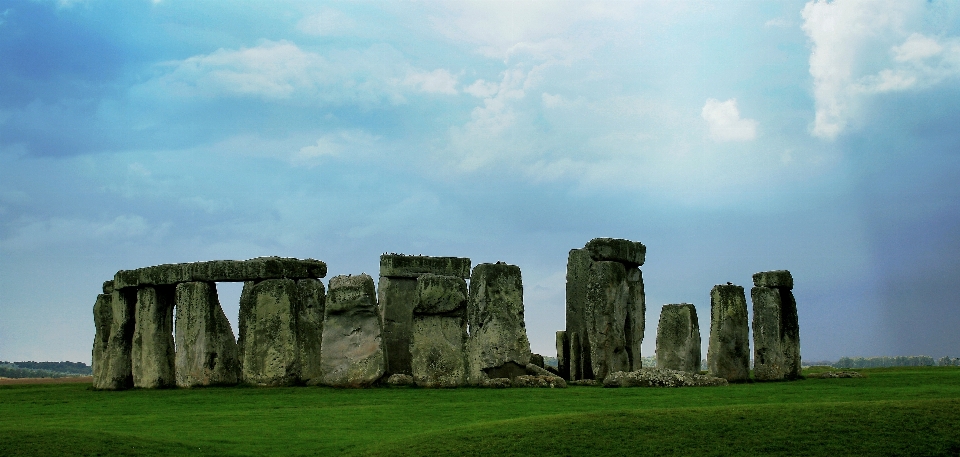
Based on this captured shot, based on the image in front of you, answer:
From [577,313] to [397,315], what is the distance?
15.3 ft

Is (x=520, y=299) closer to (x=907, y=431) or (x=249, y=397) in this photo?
(x=249, y=397)

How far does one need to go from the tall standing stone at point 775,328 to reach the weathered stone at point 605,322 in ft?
10.0

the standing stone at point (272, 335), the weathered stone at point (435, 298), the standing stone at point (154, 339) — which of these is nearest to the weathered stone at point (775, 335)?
the weathered stone at point (435, 298)

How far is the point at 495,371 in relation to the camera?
19750mm

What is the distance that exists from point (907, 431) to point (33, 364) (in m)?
64.2

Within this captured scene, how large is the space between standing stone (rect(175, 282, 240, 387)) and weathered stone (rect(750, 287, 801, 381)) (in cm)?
1176

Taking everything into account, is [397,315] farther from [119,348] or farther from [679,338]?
[679,338]

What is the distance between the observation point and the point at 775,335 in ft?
73.2

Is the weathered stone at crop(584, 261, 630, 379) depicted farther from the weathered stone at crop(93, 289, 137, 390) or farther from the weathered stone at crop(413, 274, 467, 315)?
the weathered stone at crop(93, 289, 137, 390)

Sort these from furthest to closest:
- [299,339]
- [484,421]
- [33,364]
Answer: [33,364]
[299,339]
[484,421]

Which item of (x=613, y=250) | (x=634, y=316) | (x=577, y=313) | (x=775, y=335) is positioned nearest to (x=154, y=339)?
(x=577, y=313)

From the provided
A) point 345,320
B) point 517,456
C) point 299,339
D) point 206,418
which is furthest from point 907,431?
point 299,339

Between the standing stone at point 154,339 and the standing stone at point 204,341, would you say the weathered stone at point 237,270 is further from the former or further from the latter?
the standing stone at point 154,339

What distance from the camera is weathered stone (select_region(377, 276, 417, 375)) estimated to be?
2492 cm
